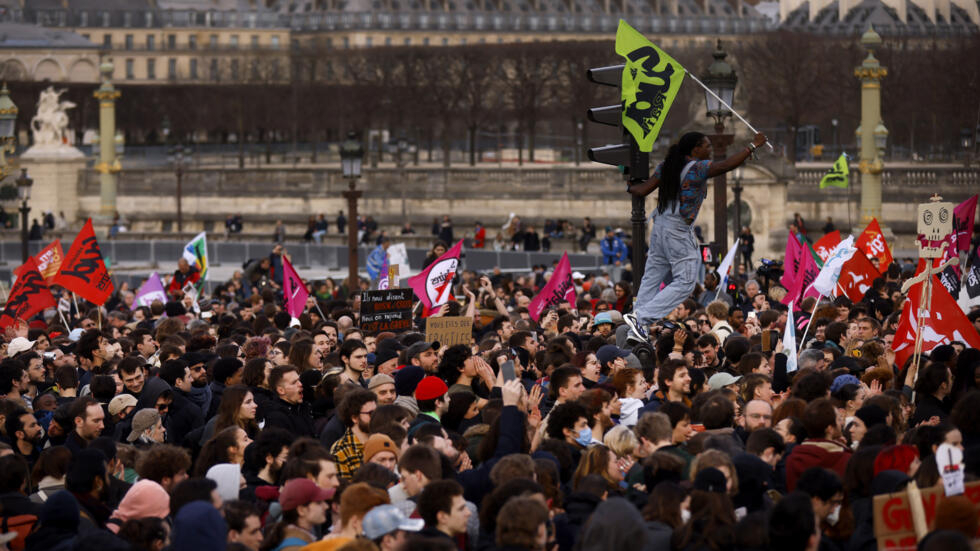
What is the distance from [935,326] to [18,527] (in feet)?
17.8

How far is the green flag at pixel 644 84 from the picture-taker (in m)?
11.0

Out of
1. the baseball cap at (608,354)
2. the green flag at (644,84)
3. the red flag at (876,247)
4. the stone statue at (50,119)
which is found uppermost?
the stone statue at (50,119)

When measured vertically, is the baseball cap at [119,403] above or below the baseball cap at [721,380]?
below

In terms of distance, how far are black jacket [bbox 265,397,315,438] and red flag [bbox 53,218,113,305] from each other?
7.35 m

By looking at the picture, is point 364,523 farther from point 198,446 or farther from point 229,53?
point 229,53

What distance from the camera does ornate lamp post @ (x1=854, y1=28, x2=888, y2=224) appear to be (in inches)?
1266

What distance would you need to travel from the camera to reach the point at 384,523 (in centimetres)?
626

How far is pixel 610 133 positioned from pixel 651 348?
57.8 metres

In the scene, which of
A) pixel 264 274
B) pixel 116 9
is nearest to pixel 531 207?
pixel 264 274

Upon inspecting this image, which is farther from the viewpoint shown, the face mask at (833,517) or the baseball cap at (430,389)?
the baseball cap at (430,389)

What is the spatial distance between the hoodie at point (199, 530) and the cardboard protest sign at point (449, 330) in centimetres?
470

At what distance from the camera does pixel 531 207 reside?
48.2 m

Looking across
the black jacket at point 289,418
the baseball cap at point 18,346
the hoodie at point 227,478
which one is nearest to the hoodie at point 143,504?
the hoodie at point 227,478

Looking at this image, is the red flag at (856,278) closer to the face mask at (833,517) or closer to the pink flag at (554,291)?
the pink flag at (554,291)
